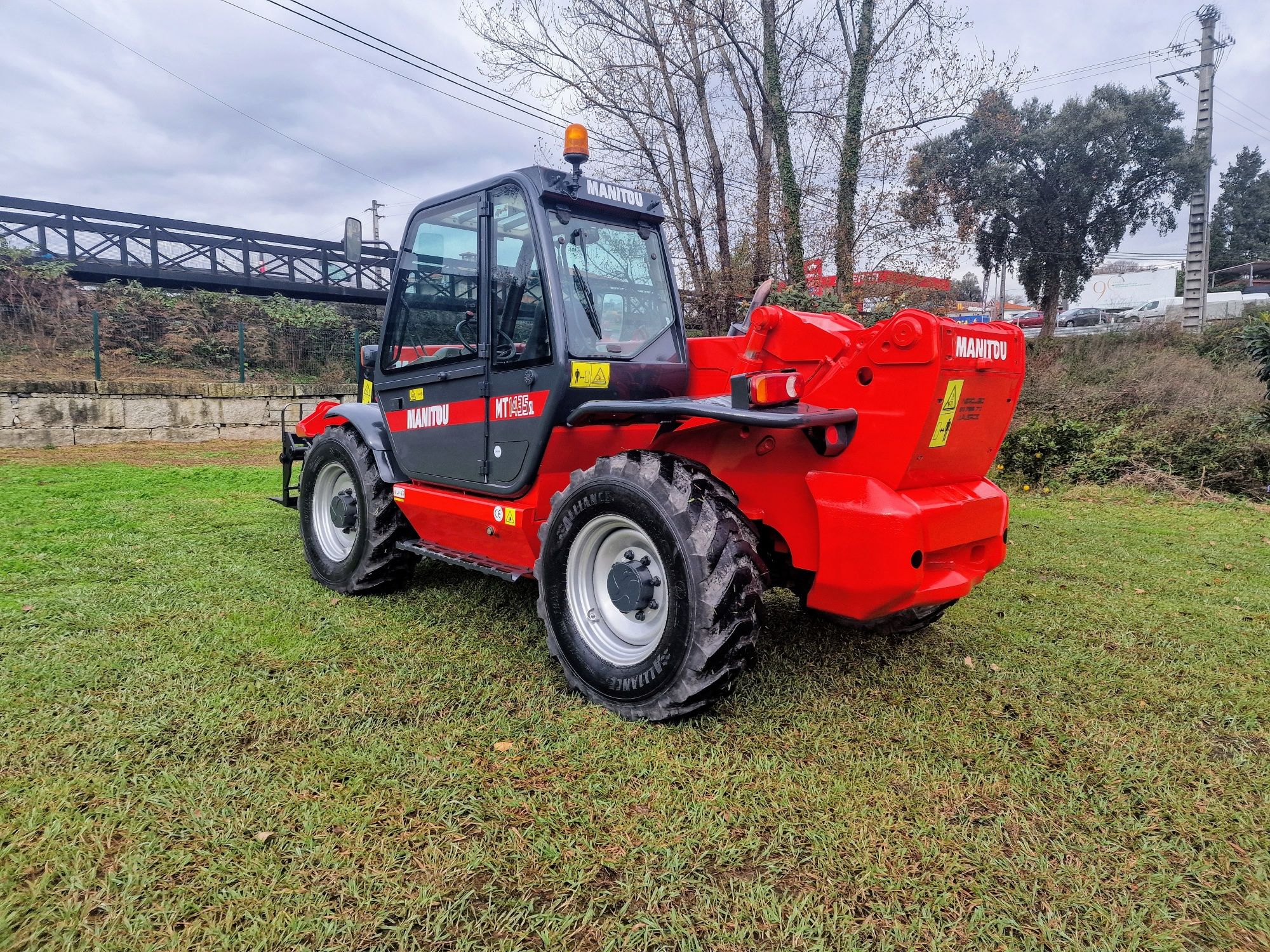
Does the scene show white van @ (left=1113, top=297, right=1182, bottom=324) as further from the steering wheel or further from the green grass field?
the steering wheel

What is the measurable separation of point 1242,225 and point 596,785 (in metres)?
54.0

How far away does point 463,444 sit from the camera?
4.04 m

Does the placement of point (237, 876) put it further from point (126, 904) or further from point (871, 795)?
point (871, 795)

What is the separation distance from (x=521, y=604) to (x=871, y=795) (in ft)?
8.04

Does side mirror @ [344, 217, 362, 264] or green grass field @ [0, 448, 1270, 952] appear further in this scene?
side mirror @ [344, 217, 362, 264]

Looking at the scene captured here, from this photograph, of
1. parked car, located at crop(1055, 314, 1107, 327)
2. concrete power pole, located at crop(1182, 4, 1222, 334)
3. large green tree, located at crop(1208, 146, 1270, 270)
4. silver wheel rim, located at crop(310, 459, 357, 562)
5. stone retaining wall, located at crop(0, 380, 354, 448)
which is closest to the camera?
silver wheel rim, located at crop(310, 459, 357, 562)

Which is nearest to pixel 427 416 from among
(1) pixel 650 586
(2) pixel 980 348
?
(1) pixel 650 586

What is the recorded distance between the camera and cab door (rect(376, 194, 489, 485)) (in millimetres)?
3922

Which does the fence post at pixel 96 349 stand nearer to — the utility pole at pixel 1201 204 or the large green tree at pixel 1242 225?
the utility pole at pixel 1201 204

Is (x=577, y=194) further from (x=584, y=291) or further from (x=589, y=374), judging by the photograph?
(x=589, y=374)

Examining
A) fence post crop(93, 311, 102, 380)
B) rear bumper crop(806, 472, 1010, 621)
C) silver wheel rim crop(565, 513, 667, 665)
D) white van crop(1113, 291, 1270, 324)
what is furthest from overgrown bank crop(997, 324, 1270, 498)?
fence post crop(93, 311, 102, 380)

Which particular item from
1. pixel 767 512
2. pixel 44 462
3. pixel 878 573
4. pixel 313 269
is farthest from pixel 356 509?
pixel 313 269

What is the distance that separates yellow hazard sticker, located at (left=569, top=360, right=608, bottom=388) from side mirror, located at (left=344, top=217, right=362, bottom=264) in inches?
60.3

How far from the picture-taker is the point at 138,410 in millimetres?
12148
